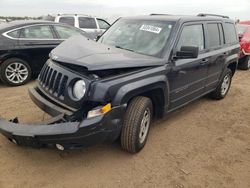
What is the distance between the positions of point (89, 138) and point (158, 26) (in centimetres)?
213

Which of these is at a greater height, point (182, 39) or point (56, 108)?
point (182, 39)

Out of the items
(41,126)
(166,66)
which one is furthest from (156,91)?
(41,126)

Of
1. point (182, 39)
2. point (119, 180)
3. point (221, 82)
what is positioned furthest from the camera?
point (221, 82)

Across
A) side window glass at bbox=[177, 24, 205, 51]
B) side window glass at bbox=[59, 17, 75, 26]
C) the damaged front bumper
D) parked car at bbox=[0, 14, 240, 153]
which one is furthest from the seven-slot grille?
side window glass at bbox=[59, 17, 75, 26]

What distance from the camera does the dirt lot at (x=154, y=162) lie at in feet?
10.1

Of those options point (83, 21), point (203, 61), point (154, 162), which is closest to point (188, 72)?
point (203, 61)

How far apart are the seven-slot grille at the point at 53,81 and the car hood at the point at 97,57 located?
18 cm

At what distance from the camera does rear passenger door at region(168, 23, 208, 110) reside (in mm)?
3974

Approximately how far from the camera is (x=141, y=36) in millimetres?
4121

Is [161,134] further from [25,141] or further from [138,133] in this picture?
[25,141]

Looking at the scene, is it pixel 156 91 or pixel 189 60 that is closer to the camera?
pixel 156 91

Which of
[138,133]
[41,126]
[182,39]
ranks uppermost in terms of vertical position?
[182,39]

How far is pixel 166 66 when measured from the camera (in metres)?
3.74

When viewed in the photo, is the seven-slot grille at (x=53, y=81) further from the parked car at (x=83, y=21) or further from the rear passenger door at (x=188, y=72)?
the parked car at (x=83, y=21)
